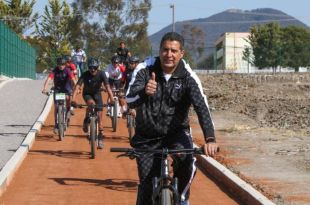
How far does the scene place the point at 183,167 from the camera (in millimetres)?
6547

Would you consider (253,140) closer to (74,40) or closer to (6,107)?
→ (6,107)

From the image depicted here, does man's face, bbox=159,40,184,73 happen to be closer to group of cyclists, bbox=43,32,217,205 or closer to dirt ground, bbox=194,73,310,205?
group of cyclists, bbox=43,32,217,205

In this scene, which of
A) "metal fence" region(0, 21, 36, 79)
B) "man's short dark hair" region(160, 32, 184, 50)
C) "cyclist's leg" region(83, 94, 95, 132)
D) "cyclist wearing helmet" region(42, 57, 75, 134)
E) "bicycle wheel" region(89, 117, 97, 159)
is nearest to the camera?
"man's short dark hair" region(160, 32, 184, 50)

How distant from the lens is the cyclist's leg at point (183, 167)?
21.4 feet

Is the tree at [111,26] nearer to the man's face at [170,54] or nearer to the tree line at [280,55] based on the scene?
the tree line at [280,55]

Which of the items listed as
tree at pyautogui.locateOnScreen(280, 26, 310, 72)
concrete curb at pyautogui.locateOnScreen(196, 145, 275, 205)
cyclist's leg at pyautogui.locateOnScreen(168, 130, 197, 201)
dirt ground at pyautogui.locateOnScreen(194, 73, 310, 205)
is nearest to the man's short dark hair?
cyclist's leg at pyautogui.locateOnScreen(168, 130, 197, 201)

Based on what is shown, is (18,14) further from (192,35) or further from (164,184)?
(164,184)

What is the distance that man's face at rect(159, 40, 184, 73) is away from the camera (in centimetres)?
635

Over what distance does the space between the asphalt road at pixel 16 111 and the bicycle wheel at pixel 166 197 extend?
7.81m

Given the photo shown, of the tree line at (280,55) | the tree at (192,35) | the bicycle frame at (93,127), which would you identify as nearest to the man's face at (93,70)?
the bicycle frame at (93,127)

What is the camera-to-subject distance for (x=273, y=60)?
62.4m

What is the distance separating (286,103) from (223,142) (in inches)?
516

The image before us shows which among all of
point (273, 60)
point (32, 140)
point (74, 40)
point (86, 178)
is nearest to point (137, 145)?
point (86, 178)

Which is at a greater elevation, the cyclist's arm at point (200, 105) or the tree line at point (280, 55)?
the tree line at point (280, 55)
